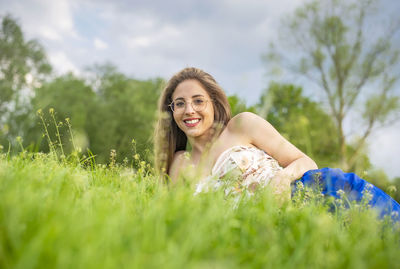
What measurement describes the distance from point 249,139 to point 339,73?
19898mm

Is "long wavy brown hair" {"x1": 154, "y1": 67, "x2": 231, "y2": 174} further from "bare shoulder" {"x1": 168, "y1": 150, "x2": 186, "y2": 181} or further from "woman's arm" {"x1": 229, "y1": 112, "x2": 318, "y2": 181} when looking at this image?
"woman's arm" {"x1": 229, "y1": 112, "x2": 318, "y2": 181}

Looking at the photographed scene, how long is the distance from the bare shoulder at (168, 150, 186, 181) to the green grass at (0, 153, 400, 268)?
2653mm

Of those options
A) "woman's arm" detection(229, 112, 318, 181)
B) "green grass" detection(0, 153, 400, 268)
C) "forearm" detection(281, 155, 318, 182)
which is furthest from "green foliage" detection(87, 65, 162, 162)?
"green grass" detection(0, 153, 400, 268)

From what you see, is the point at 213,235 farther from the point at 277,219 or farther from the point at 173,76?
the point at 173,76

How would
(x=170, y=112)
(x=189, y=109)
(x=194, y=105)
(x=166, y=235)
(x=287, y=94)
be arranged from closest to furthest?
(x=166, y=235) → (x=189, y=109) → (x=194, y=105) → (x=170, y=112) → (x=287, y=94)

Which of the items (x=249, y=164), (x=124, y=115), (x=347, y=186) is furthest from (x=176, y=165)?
(x=124, y=115)

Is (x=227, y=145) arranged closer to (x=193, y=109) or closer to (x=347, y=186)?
(x=193, y=109)

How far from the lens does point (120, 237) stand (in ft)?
4.81

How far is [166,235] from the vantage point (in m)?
1.60

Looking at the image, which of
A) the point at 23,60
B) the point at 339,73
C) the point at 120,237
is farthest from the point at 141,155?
the point at 23,60

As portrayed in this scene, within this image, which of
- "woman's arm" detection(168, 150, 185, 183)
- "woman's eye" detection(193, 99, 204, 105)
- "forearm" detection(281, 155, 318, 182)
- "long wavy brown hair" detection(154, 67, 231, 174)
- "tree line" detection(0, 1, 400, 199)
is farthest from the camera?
"tree line" detection(0, 1, 400, 199)

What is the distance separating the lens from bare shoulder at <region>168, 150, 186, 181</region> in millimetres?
4855

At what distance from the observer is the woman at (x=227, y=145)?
357 cm

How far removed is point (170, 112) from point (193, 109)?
82cm
